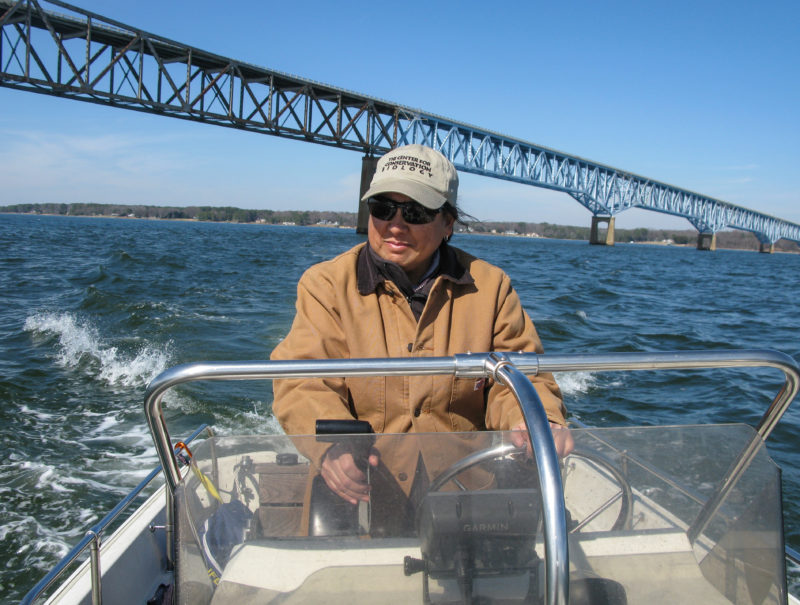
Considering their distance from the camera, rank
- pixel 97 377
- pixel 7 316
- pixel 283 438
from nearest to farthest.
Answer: pixel 283 438 < pixel 97 377 < pixel 7 316

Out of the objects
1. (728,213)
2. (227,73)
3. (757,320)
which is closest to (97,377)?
(757,320)

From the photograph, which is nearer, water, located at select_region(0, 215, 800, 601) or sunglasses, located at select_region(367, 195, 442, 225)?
sunglasses, located at select_region(367, 195, 442, 225)

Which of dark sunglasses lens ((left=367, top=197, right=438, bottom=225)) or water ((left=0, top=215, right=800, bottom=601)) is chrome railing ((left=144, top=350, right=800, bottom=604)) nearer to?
dark sunglasses lens ((left=367, top=197, right=438, bottom=225))

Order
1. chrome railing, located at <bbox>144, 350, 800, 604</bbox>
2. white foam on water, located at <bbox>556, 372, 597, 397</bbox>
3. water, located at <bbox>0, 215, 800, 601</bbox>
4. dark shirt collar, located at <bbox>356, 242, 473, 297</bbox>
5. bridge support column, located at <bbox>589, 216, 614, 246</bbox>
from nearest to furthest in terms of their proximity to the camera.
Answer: chrome railing, located at <bbox>144, 350, 800, 604</bbox> → dark shirt collar, located at <bbox>356, 242, 473, 297</bbox> → water, located at <bbox>0, 215, 800, 601</bbox> → white foam on water, located at <bbox>556, 372, 597, 397</bbox> → bridge support column, located at <bbox>589, 216, 614, 246</bbox>

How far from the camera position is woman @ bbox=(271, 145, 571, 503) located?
2.01m

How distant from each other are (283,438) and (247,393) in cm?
555

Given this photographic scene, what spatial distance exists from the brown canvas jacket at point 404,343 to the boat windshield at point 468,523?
0.49 meters

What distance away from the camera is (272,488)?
1332 mm

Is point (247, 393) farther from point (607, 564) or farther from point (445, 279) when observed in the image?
point (607, 564)

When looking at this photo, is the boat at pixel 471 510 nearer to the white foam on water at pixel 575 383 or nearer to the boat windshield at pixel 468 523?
the boat windshield at pixel 468 523

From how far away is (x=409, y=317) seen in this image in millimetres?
2113

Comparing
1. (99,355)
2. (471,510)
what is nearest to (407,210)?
(471,510)

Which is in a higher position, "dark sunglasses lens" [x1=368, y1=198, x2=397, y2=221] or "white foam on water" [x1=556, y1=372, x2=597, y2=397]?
"dark sunglasses lens" [x1=368, y1=198, x2=397, y2=221]

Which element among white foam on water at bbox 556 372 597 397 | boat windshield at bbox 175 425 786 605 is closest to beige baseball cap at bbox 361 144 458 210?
boat windshield at bbox 175 425 786 605
